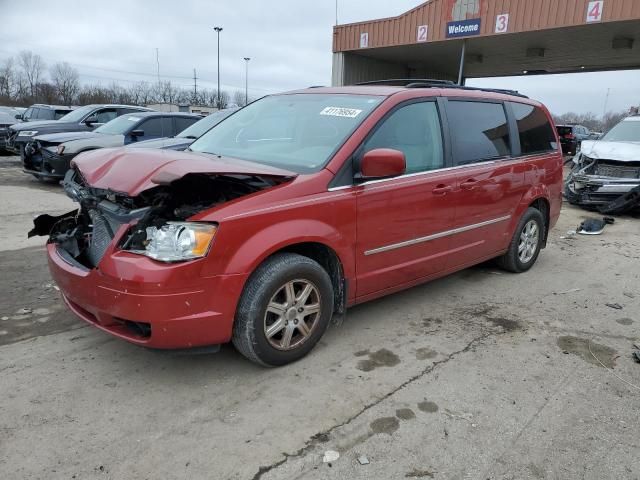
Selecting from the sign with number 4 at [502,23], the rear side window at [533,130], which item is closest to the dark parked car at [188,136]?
the rear side window at [533,130]

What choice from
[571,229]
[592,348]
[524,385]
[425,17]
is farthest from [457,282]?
[425,17]

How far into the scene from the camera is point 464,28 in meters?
16.6

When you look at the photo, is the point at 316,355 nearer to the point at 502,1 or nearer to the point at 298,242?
the point at 298,242

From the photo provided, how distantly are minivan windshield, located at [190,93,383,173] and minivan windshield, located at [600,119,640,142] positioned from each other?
871 centimetres

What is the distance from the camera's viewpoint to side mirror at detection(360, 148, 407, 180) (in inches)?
125

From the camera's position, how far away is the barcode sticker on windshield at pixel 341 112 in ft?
11.8

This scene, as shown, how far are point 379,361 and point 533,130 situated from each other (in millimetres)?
3377

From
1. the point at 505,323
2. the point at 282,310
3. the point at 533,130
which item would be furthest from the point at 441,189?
the point at 533,130

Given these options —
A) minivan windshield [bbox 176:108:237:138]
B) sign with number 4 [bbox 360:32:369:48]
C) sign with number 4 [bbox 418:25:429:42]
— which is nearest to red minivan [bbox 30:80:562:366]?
minivan windshield [bbox 176:108:237:138]

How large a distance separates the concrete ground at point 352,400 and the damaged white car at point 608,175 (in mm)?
5427

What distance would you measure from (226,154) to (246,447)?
2180 mm

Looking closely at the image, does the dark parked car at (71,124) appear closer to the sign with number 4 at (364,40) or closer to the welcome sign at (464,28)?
the sign with number 4 at (364,40)

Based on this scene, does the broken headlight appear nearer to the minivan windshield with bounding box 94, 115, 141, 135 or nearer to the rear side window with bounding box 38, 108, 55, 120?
the minivan windshield with bounding box 94, 115, 141, 135

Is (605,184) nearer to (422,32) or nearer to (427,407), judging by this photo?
(427,407)
